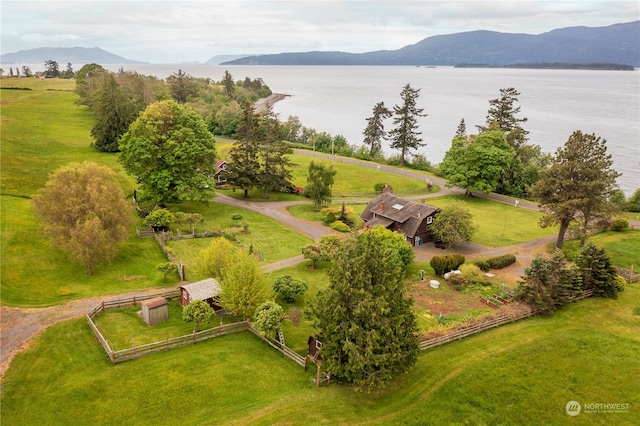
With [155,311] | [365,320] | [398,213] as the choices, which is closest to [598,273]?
[398,213]

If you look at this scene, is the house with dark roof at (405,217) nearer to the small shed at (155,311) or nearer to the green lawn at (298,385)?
the green lawn at (298,385)

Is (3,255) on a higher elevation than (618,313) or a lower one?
higher

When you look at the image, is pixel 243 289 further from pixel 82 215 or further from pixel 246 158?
pixel 246 158

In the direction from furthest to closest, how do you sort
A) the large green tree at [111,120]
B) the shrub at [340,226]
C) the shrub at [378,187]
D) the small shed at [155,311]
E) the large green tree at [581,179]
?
the large green tree at [111,120] < the shrub at [378,187] < the shrub at [340,226] < the large green tree at [581,179] < the small shed at [155,311]

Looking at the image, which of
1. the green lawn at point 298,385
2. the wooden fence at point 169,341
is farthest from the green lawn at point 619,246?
the wooden fence at point 169,341

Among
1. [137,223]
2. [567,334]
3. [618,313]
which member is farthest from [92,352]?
[618,313]

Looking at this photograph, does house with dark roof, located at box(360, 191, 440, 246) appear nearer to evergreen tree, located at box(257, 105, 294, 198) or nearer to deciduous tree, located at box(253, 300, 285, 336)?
evergreen tree, located at box(257, 105, 294, 198)

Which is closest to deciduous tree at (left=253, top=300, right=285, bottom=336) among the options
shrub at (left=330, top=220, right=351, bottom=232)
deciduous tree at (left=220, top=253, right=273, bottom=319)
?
deciduous tree at (left=220, top=253, right=273, bottom=319)

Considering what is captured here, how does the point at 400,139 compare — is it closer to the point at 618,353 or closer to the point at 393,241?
the point at 393,241
